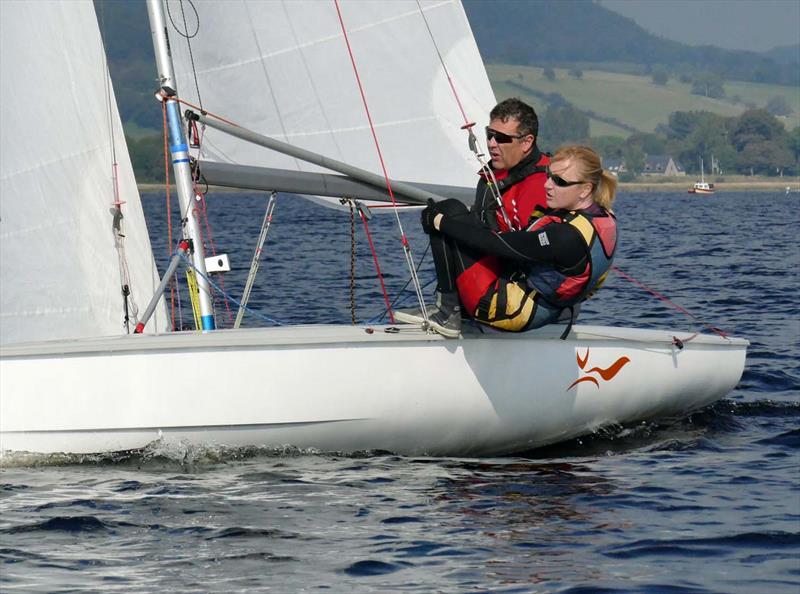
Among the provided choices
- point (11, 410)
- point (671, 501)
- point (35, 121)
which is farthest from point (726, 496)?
point (35, 121)

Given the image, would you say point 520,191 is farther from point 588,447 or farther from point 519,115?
point 588,447

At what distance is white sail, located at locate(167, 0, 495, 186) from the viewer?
774 centimetres

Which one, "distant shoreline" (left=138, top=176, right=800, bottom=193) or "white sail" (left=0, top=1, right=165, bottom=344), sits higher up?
"white sail" (left=0, top=1, right=165, bottom=344)

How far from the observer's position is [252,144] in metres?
7.80

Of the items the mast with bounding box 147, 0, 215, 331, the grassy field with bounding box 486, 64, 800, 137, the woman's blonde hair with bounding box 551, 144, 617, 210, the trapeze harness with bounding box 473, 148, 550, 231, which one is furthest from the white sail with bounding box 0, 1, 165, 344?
the grassy field with bounding box 486, 64, 800, 137

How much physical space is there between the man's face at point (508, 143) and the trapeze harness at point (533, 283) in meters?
0.42

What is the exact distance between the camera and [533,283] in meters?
6.49

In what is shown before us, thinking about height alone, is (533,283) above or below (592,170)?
below

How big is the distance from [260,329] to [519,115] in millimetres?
1622

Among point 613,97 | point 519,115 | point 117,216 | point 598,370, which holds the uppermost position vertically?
point 613,97

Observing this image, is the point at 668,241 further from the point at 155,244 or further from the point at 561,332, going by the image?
the point at 561,332

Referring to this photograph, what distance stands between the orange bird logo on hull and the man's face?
1032 mm

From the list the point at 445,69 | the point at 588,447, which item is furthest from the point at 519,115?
the point at 588,447

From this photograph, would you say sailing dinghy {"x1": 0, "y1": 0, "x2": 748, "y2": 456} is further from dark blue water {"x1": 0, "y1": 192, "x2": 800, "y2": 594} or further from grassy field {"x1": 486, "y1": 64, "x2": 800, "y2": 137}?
grassy field {"x1": 486, "y1": 64, "x2": 800, "y2": 137}
